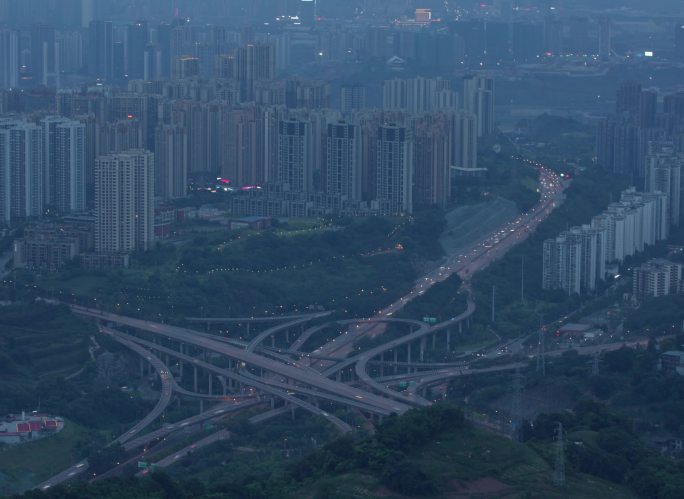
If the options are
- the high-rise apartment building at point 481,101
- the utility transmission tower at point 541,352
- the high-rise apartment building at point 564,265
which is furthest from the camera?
the high-rise apartment building at point 481,101

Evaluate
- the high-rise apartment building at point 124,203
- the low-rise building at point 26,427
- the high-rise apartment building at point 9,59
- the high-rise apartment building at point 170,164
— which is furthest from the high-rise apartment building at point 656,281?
the high-rise apartment building at point 9,59

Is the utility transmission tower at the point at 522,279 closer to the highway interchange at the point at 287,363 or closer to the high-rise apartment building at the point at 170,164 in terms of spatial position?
the highway interchange at the point at 287,363

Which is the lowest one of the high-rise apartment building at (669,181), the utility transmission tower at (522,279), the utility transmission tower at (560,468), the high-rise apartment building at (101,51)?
the utility transmission tower at (522,279)

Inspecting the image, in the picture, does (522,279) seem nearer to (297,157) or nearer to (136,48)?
(297,157)

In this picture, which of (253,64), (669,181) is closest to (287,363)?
(669,181)

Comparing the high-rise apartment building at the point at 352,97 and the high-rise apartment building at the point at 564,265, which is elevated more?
the high-rise apartment building at the point at 352,97

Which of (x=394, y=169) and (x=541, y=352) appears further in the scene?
(x=394, y=169)
